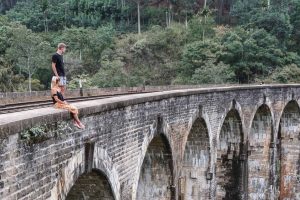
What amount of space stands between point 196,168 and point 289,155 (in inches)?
465

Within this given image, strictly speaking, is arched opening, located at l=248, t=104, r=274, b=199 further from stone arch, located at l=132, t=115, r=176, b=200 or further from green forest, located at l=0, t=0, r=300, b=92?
green forest, located at l=0, t=0, r=300, b=92

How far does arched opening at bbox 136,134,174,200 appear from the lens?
1343 centimetres

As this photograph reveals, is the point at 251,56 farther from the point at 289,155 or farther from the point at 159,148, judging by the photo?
the point at 159,148

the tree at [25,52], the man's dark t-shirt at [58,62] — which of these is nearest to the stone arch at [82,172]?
the man's dark t-shirt at [58,62]

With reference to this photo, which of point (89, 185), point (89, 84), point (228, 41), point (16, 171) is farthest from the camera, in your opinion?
point (228, 41)

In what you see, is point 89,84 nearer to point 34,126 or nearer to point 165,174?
point 165,174

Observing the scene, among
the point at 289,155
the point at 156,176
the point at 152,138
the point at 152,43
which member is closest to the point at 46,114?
the point at 152,138

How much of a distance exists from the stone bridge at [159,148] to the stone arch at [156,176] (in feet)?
0.10

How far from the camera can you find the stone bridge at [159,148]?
6.12 metres

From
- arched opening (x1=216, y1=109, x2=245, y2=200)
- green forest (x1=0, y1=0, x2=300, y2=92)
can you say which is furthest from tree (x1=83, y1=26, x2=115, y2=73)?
arched opening (x1=216, y1=109, x2=245, y2=200)

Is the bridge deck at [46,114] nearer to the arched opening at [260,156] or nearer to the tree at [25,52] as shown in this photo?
the arched opening at [260,156]

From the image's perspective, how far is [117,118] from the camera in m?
9.23

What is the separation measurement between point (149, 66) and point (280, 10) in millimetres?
16742

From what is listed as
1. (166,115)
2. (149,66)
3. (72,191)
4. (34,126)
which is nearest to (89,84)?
(149,66)
